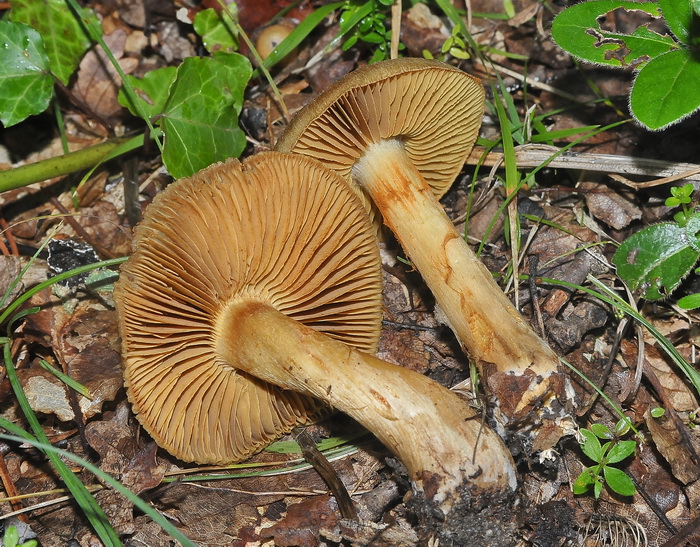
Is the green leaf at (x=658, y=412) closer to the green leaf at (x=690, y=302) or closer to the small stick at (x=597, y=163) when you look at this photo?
the green leaf at (x=690, y=302)

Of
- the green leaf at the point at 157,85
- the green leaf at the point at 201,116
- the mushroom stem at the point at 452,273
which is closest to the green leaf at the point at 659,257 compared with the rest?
the mushroom stem at the point at 452,273

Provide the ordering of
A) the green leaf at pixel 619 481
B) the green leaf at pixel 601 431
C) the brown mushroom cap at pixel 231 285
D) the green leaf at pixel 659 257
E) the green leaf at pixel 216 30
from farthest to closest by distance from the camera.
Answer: the green leaf at pixel 216 30
the green leaf at pixel 659 257
the green leaf at pixel 601 431
the green leaf at pixel 619 481
the brown mushroom cap at pixel 231 285

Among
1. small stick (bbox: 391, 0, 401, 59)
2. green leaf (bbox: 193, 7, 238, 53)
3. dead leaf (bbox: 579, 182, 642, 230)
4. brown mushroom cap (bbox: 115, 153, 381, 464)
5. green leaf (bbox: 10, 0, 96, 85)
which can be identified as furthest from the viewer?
green leaf (bbox: 193, 7, 238, 53)

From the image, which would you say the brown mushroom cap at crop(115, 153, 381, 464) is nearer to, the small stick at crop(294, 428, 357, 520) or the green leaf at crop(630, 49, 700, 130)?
the small stick at crop(294, 428, 357, 520)

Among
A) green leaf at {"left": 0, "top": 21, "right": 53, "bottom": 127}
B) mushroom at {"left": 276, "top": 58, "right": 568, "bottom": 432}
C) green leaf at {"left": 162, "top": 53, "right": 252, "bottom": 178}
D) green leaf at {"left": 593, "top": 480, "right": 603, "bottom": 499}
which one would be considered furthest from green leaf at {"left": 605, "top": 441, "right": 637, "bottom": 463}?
green leaf at {"left": 0, "top": 21, "right": 53, "bottom": 127}

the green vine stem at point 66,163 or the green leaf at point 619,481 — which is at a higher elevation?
the green vine stem at point 66,163

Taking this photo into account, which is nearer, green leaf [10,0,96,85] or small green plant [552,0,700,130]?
small green plant [552,0,700,130]

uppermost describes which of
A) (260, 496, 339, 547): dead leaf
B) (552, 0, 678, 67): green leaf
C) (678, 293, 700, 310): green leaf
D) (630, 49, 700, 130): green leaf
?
(552, 0, 678, 67): green leaf
